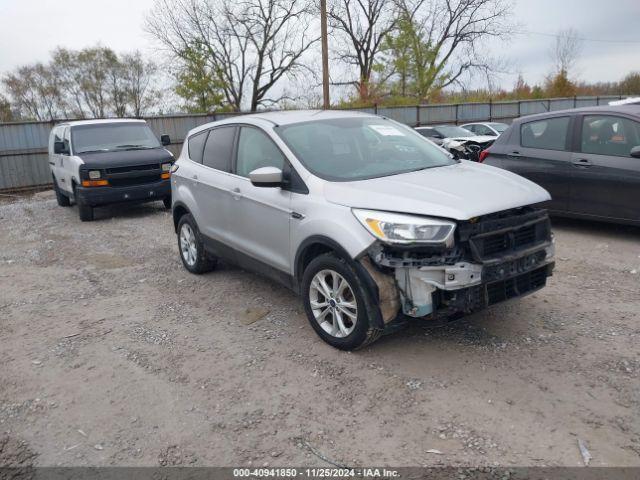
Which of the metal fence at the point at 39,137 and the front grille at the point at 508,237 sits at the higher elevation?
the metal fence at the point at 39,137

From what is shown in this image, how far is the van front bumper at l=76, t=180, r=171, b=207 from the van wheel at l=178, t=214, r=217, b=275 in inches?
172

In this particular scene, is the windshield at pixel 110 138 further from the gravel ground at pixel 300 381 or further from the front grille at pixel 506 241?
the front grille at pixel 506 241

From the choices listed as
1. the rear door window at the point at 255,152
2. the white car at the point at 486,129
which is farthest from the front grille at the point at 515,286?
the white car at the point at 486,129

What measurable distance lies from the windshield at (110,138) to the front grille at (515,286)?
887 cm

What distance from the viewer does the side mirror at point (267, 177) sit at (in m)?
4.12

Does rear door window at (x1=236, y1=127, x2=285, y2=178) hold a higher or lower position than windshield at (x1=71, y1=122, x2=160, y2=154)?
lower

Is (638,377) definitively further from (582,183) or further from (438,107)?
(438,107)

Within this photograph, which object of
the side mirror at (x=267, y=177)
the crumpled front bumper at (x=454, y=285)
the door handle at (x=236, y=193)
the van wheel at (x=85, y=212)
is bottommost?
the van wheel at (x=85, y=212)

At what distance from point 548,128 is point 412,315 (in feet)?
16.1

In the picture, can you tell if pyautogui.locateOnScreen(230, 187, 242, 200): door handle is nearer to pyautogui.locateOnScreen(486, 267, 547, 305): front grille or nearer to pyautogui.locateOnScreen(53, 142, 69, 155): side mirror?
pyautogui.locateOnScreen(486, 267, 547, 305): front grille

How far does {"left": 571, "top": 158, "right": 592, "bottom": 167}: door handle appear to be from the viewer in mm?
6605

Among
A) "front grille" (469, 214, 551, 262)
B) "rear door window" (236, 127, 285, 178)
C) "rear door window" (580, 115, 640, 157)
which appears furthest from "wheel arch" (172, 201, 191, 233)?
"rear door window" (580, 115, 640, 157)

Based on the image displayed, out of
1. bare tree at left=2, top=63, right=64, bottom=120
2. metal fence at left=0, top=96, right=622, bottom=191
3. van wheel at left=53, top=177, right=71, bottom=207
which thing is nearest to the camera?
van wheel at left=53, top=177, right=71, bottom=207

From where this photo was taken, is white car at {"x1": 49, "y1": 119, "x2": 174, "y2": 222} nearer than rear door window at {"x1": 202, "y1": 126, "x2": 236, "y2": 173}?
No
